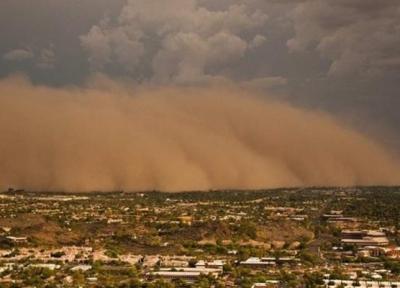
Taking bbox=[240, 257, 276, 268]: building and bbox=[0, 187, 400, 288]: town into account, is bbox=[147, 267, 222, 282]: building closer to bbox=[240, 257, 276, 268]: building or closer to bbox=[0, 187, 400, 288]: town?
bbox=[0, 187, 400, 288]: town

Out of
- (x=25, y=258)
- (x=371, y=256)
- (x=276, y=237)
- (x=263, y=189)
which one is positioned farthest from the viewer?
(x=263, y=189)

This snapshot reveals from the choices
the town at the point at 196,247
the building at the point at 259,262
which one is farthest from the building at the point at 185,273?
the building at the point at 259,262

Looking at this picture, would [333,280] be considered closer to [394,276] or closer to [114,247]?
[394,276]

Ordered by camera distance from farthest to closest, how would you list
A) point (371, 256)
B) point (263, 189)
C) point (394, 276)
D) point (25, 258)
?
point (263, 189)
point (371, 256)
point (25, 258)
point (394, 276)

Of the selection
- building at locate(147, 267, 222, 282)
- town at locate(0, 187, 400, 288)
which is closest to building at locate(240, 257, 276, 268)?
town at locate(0, 187, 400, 288)

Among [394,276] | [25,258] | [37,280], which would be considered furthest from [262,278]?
[25,258]

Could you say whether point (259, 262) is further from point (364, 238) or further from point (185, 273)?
point (364, 238)

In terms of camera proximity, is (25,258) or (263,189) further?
(263,189)

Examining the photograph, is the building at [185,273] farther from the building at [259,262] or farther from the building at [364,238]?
the building at [364,238]
